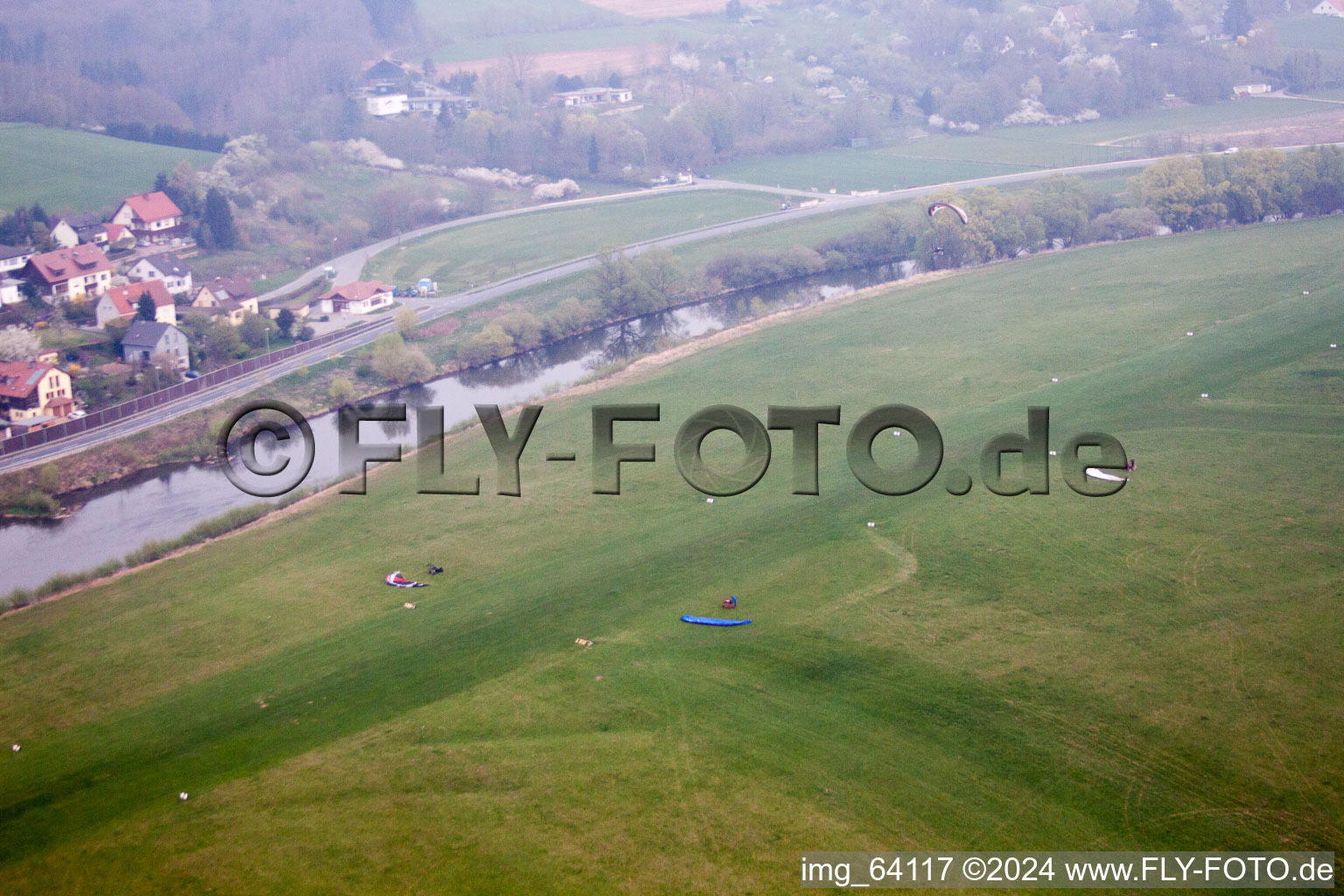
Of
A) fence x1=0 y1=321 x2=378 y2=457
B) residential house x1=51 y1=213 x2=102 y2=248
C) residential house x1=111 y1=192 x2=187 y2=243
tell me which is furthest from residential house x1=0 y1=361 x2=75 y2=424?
residential house x1=111 y1=192 x2=187 y2=243

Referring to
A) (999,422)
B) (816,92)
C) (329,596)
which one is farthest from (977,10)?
(329,596)

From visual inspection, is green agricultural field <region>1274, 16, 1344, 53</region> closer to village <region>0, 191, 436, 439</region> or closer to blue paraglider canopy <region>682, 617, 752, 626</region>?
village <region>0, 191, 436, 439</region>

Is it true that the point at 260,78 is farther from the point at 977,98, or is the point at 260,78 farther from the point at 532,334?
the point at 977,98

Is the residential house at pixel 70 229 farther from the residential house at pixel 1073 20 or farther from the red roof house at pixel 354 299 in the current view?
the residential house at pixel 1073 20

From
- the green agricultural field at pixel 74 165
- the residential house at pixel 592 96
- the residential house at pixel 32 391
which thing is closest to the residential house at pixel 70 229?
the green agricultural field at pixel 74 165

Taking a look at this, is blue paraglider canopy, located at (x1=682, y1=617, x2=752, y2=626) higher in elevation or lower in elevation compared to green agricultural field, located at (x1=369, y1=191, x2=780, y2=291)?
lower

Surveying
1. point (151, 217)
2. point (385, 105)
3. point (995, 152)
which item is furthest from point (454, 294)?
point (995, 152)
